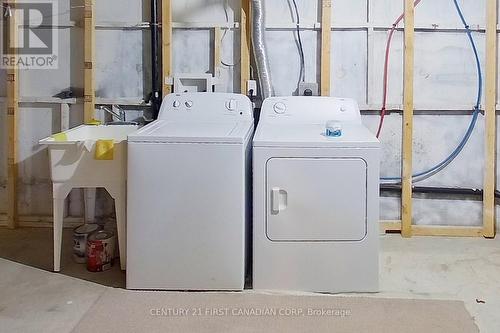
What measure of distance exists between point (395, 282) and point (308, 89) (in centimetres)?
137

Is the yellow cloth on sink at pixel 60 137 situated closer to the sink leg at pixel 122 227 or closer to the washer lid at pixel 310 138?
the sink leg at pixel 122 227

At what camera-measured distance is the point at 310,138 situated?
9.53 ft

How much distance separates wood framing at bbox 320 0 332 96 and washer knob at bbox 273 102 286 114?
1.09 feet

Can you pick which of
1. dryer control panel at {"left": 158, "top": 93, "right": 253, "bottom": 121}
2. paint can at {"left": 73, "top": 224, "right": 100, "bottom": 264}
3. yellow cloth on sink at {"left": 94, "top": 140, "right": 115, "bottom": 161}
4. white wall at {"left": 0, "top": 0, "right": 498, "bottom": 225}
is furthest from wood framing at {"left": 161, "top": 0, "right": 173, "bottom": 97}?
paint can at {"left": 73, "top": 224, "right": 100, "bottom": 264}

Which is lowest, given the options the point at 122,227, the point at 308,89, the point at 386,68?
the point at 122,227

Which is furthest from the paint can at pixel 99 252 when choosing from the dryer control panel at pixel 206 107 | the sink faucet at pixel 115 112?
the sink faucet at pixel 115 112

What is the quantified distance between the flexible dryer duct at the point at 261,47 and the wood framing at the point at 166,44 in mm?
541

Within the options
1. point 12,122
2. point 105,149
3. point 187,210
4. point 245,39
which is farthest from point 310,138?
point 12,122

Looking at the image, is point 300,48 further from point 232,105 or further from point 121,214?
point 121,214

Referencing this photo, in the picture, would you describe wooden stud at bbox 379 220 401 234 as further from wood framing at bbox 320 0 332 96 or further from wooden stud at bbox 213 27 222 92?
wooden stud at bbox 213 27 222 92

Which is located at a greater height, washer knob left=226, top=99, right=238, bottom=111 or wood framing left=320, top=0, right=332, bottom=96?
wood framing left=320, top=0, right=332, bottom=96

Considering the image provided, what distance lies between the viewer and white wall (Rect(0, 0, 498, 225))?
3.78 meters

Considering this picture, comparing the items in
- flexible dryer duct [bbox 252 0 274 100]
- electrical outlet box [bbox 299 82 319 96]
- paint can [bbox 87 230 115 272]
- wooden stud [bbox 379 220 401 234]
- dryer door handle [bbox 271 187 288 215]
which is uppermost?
flexible dryer duct [bbox 252 0 274 100]

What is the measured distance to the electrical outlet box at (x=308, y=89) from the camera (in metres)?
3.77
